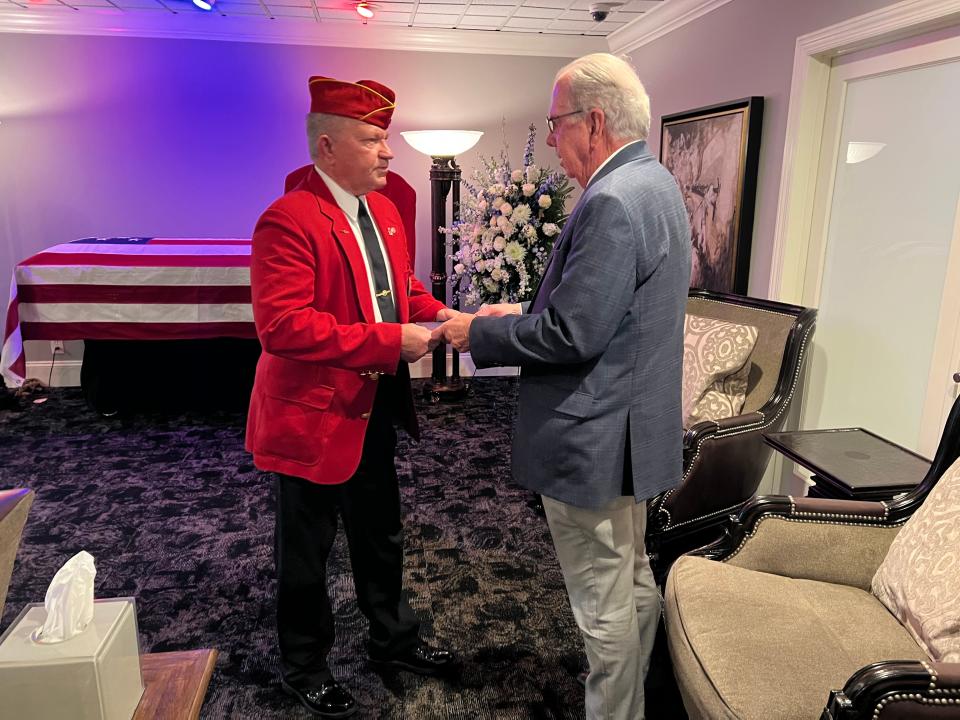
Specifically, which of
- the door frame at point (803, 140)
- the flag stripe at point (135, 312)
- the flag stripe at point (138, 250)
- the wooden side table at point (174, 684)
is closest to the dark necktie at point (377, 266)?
the wooden side table at point (174, 684)

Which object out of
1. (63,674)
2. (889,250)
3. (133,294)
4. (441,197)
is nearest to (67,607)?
(63,674)

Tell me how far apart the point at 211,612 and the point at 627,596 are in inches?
58.8

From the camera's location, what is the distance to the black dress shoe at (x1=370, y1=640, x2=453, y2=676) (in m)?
2.10

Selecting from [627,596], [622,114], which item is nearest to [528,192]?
[622,114]

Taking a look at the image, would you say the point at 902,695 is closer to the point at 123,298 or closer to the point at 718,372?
the point at 718,372

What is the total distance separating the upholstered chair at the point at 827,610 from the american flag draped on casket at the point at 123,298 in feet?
10.4

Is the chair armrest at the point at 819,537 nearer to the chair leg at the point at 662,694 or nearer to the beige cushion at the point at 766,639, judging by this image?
the beige cushion at the point at 766,639

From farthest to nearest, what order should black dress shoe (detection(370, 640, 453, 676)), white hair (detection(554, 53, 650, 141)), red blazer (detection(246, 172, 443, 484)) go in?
black dress shoe (detection(370, 640, 453, 676)) → red blazer (detection(246, 172, 443, 484)) → white hair (detection(554, 53, 650, 141))

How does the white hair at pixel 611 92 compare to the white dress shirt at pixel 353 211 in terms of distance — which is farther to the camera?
the white dress shirt at pixel 353 211

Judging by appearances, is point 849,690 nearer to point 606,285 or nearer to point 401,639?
point 606,285

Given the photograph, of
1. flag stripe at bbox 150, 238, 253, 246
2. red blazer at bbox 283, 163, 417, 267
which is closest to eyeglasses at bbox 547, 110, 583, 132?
red blazer at bbox 283, 163, 417, 267

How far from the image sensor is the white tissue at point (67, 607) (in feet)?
3.45

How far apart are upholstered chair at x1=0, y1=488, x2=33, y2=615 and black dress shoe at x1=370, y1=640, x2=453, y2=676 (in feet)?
4.40

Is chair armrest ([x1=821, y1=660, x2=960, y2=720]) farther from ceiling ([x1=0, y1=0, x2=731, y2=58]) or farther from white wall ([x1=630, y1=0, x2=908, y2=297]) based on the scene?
ceiling ([x1=0, y1=0, x2=731, y2=58])
